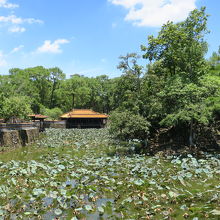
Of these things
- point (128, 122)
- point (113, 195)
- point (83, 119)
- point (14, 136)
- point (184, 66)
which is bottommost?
point (113, 195)

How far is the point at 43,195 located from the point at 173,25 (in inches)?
456

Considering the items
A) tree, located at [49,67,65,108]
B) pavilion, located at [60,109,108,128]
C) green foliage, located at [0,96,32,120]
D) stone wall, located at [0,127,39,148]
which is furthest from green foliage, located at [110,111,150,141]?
tree, located at [49,67,65,108]

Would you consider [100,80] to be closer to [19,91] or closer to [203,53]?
[19,91]

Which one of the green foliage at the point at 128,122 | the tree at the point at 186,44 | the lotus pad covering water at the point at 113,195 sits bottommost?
the lotus pad covering water at the point at 113,195

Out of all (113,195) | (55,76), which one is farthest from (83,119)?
(113,195)

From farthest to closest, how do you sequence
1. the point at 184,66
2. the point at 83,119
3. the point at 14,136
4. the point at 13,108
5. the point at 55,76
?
the point at 55,76, the point at 83,119, the point at 13,108, the point at 14,136, the point at 184,66

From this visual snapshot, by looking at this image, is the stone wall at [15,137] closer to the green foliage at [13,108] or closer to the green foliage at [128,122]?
→ the green foliage at [13,108]

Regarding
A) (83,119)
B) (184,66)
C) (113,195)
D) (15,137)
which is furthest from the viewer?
(83,119)

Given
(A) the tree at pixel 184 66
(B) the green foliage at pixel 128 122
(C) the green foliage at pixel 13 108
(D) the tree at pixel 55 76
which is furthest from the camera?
(D) the tree at pixel 55 76

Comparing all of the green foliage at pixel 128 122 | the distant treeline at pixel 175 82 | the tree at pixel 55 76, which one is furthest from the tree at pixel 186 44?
the tree at pixel 55 76

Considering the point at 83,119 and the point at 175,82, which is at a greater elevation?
the point at 175,82

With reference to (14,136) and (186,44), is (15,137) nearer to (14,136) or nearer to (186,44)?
(14,136)

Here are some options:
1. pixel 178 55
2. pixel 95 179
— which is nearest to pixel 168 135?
pixel 178 55

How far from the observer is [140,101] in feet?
45.8
